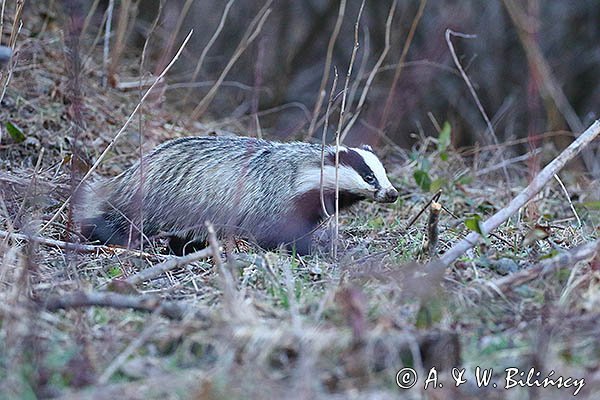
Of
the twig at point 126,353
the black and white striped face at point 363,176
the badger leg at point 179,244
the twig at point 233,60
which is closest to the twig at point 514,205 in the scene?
the twig at point 126,353

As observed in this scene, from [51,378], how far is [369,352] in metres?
1.09

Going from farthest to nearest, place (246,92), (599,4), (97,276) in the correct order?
(599,4) < (246,92) < (97,276)

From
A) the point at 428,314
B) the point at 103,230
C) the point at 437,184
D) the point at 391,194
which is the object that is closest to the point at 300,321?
the point at 428,314

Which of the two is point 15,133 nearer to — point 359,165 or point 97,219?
point 97,219

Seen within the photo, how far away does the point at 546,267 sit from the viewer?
13.2 ft

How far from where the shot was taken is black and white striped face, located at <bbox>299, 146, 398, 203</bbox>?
19.2 feet

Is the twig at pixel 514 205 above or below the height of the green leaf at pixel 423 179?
above

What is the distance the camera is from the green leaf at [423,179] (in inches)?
273

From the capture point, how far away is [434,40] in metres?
12.4

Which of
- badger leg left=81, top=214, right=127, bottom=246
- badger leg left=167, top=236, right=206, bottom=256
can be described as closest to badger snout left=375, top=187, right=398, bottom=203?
badger leg left=167, top=236, right=206, bottom=256

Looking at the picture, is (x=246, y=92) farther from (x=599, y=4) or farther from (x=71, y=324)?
(x=71, y=324)

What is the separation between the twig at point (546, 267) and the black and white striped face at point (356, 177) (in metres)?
1.85

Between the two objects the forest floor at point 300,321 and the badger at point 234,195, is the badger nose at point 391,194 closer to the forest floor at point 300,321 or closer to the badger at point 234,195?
the badger at point 234,195

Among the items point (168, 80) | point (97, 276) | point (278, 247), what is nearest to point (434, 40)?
point (168, 80)
